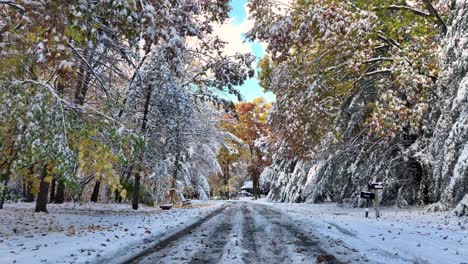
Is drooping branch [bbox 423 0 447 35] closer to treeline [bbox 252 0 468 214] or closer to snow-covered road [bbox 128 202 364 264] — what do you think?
treeline [bbox 252 0 468 214]

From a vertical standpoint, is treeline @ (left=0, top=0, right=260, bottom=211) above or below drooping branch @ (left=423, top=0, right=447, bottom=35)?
below

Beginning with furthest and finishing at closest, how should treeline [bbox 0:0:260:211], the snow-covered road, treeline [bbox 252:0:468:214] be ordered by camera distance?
1. treeline [bbox 252:0:468:214]
2. the snow-covered road
3. treeline [bbox 0:0:260:211]

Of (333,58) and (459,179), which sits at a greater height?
(333,58)

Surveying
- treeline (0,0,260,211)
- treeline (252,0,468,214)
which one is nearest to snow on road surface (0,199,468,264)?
treeline (0,0,260,211)

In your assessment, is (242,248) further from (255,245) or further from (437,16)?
(437,16)

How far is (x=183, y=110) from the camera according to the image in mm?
19172

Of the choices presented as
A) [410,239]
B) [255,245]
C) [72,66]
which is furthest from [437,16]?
[72,66]

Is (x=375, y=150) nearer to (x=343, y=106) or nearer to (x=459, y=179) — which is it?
(x=343, y=106)

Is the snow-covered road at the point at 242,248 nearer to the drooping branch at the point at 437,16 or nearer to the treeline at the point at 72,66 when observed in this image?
the treeline at the point at 72,66

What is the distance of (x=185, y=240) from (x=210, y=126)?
2032cm

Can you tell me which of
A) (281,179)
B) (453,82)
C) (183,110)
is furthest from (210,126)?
(453,82)

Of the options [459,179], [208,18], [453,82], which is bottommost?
[459,179]

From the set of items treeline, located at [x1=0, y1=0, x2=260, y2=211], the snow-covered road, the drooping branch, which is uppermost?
the drooping branch

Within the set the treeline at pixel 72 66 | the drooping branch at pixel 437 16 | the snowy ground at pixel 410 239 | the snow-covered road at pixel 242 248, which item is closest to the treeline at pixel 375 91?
the drooping branch at pixel 437 16
